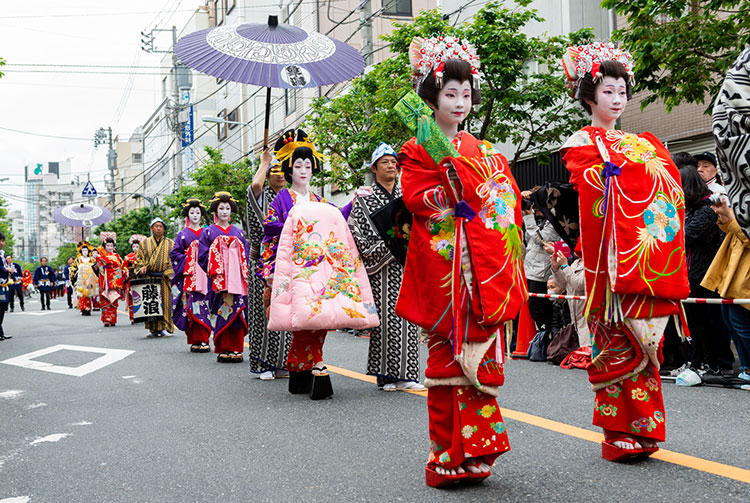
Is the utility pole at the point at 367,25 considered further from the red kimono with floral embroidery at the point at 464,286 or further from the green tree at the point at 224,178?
the red kimono with floral embroidery at the point at 464,286

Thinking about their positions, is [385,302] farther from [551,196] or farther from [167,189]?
[167,189]

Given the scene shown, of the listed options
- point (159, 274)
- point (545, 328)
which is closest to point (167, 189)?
point (159, 274)

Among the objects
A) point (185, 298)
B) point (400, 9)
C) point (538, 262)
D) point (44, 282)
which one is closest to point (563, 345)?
point (538, 262)

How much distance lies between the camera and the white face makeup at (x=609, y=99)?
144 inches

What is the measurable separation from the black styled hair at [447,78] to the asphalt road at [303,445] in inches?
69.6

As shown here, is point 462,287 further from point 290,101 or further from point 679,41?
point 290,101

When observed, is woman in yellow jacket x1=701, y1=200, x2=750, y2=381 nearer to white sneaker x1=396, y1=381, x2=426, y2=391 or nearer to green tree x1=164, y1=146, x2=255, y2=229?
white sneaker x1=396, y1=381, x2=426, y2=391

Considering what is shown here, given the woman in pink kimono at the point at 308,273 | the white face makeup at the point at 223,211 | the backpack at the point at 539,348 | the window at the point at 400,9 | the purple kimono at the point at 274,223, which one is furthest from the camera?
the window at the point at 400,9

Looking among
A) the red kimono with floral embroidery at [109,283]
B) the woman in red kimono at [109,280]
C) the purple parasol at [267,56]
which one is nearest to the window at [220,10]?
the woman in red kimono at [109,280]

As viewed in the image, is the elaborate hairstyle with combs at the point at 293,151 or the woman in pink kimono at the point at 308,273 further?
the elaborate hairstyle with combs at the point at 293,151

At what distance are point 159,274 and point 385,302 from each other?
280 inches

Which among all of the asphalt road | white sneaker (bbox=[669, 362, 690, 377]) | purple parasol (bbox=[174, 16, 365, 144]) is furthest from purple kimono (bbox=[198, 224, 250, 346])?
white sneaker (bbox=[669, 362, 690, 377])

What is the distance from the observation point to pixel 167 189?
57.0m

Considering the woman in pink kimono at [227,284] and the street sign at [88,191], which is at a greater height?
the street sign at [88,191]
